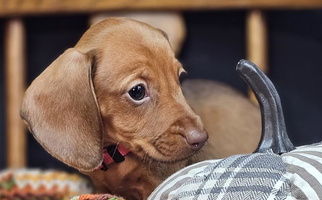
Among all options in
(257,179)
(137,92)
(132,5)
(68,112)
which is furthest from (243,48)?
(257,179)

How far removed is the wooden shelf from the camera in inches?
80.4

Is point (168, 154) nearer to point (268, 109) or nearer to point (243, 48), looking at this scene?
point (268, 109)

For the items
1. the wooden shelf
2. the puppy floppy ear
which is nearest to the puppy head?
the puppy floppy ear

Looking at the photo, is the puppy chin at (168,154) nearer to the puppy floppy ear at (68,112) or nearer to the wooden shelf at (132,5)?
the puppy floppy ear at (68,112)

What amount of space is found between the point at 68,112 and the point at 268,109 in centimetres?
36

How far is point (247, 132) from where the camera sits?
62.0 inches

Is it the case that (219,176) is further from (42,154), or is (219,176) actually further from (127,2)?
(42,154)

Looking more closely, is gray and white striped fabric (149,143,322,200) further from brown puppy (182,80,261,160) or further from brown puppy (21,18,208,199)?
brown puppy (182,80,261,160)

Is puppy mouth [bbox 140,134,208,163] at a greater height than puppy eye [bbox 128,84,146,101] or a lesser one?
lesser

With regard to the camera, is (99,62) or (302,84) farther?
(302,84)

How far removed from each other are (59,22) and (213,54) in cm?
57

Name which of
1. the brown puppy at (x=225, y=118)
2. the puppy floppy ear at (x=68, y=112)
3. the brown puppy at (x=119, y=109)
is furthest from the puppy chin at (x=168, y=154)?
the brown puppy at (x=225, y=118)

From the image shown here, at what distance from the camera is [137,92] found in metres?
1.19

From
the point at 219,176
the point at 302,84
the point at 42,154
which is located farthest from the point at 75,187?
the point at 219,176
